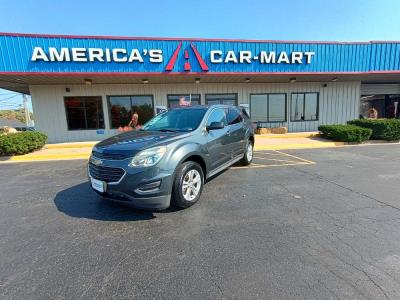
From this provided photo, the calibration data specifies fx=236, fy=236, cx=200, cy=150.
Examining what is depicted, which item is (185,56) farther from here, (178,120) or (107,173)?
(107,173)

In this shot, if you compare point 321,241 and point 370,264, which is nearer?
point 370,264

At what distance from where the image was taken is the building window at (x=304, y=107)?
15578 mm

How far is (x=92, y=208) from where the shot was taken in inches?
167

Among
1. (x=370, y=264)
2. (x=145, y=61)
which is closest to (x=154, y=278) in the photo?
(x=370, y=264)

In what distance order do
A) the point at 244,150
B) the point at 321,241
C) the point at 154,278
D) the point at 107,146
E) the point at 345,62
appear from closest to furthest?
the point at 154,278 < the point at 321,241 < the point at 107,146 < the point at 244,150 < the point at 345,62

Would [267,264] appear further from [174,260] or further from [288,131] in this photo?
[288,131]

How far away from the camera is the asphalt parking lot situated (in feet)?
7.63

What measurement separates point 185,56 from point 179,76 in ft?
3.48

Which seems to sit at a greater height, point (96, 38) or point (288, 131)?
point (96, 38)

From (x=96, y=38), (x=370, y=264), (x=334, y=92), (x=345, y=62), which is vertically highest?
(x=96, y=38)

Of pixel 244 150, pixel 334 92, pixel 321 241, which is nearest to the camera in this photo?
pixel 321 241

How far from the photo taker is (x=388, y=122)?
1177cm

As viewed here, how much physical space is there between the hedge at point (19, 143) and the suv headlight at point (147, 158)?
28.7 feet

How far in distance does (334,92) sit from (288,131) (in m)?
3.99
